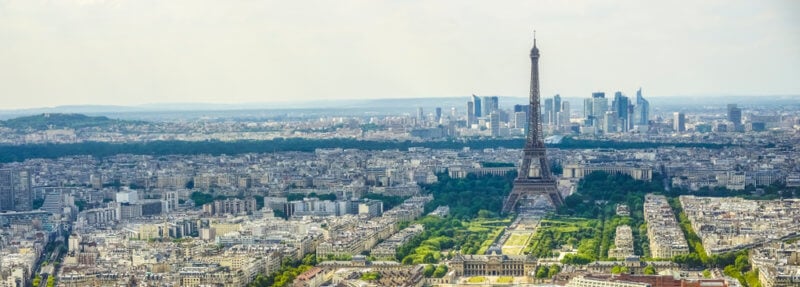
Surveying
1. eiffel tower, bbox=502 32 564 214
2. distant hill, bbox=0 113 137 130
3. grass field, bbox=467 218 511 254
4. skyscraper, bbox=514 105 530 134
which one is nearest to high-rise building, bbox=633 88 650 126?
skyscraper, bbox=514 105 530 134

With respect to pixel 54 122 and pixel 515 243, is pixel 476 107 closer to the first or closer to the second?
pixel 54 122

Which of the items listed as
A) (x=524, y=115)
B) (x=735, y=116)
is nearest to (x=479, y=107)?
(x=524, y=115)

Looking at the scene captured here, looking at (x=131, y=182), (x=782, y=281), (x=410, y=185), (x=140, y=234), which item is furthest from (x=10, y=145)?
(x=782, y=281)

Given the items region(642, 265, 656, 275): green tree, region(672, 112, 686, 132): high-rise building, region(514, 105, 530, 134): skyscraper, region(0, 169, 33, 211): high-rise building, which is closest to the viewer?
region(642, 265, 656, 275): green tree

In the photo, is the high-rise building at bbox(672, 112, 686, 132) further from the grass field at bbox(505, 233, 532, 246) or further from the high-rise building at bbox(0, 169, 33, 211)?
the grass field at bbox(505, 233, 532, 246)

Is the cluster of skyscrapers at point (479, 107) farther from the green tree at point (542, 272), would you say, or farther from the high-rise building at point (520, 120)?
the green tree at point (542, 272)

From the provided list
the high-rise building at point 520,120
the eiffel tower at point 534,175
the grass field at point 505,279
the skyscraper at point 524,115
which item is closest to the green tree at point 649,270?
the grass field at point 505,279
